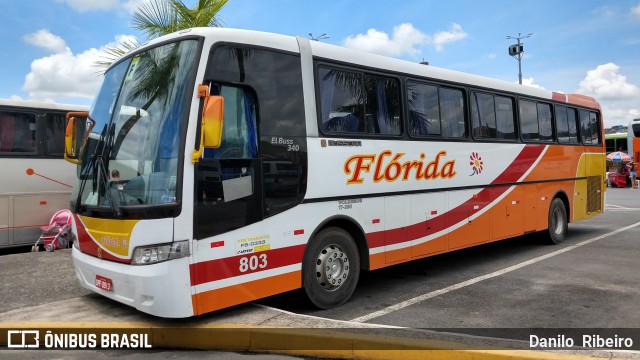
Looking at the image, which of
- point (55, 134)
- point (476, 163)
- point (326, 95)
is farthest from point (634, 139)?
point (55, 134)

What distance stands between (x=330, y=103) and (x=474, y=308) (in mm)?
3025

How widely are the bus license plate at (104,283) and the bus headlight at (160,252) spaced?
1.85 feet

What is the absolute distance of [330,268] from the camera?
6000mm

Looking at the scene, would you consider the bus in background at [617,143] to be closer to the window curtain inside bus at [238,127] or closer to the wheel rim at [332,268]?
the wheel rim at [332,268]

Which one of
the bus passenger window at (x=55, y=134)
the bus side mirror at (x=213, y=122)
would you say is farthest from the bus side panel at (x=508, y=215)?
the bus passenger window at (x=55, y=134)

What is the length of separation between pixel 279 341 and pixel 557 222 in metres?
8.34

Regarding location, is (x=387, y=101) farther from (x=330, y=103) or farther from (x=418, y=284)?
(x=418, y=284)

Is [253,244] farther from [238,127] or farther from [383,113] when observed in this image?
[383,113]

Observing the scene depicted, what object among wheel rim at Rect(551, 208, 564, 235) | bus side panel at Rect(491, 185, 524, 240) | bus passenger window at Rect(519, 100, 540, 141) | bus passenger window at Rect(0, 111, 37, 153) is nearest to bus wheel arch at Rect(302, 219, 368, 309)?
bus side panel at Rect(491, 185, 524, 240)

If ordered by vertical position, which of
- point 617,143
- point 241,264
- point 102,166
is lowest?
point 241,264

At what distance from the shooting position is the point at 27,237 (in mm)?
10016

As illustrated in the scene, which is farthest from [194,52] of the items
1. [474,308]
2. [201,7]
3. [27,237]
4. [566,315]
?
[27,237]

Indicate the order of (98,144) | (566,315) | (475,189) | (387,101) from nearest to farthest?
(98,144) < (566,315) < (387,101) < (475,189)

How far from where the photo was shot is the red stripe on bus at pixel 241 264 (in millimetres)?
4730
